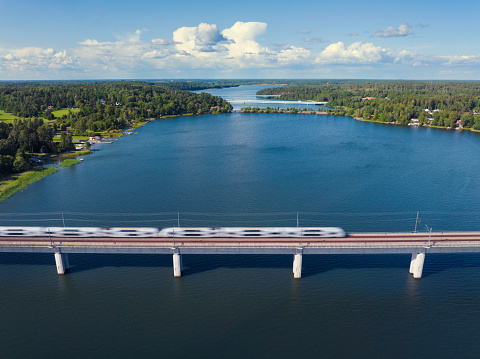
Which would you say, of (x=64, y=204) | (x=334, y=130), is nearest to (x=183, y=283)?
(x=64, y=204)

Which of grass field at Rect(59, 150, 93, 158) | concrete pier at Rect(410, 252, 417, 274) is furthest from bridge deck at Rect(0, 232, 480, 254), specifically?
grass field at Rect(59, 150, 93, 158)

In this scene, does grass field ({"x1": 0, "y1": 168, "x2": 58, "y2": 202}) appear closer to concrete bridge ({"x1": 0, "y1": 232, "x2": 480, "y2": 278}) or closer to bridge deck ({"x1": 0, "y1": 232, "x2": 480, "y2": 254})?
bridge deck ({"x1": 0, "y1": 232, "x2": 480, "y2": 254})

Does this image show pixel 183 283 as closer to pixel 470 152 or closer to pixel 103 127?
pixel 470 152

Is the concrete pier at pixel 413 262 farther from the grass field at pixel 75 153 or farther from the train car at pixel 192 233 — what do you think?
the grass field at pixel 75 153

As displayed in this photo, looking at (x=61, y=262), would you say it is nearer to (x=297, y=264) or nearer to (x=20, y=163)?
(x=297, y=264)

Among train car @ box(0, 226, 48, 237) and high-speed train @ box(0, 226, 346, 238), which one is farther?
train car @ box(0, 226, 48, 237)

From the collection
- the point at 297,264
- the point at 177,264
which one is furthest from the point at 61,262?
the point at 297,264

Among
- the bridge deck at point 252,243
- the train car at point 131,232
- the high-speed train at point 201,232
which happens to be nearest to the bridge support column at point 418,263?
the bridge deck at point 252,243
